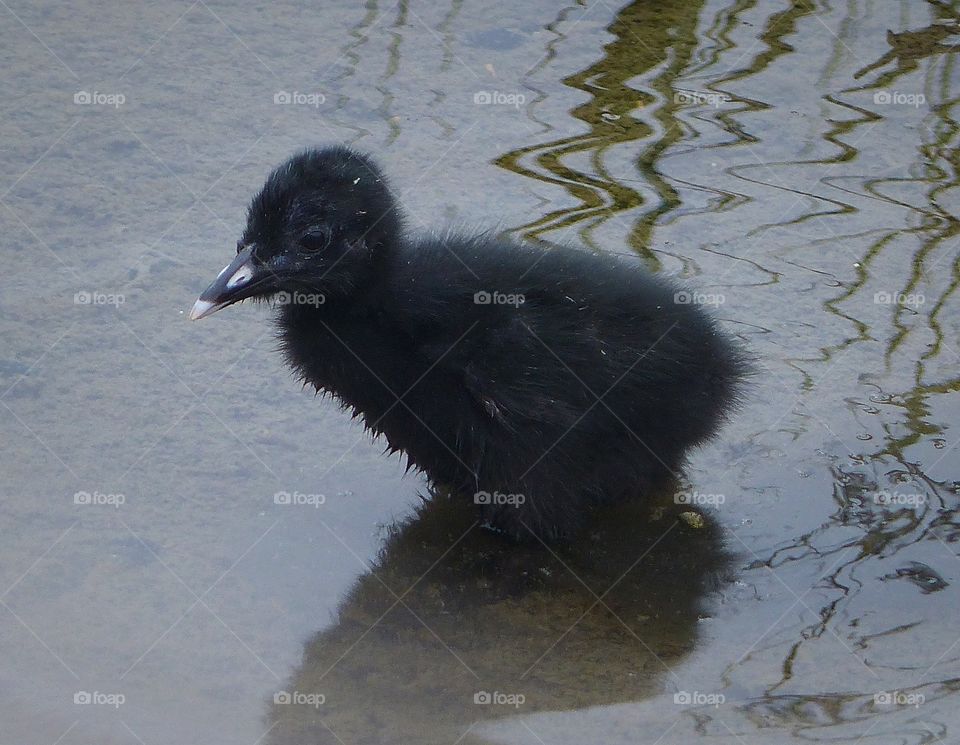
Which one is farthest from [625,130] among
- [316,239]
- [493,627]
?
[493,627]

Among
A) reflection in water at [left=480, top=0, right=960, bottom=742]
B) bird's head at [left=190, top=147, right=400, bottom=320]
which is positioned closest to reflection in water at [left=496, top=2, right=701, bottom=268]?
reflection in water at [left=480, top=0, right=960, bottom=742]

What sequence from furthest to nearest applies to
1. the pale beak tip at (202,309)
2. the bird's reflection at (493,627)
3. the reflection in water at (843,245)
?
1. the pale beak tip at (202,309)
2. the reflection in water at (843,245)
3. the bird's reflection at (493,627)

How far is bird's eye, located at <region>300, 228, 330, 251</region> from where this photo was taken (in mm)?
4414

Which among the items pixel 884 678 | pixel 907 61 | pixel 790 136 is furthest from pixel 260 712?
pixel 907 61

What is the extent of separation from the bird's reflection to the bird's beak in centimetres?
99

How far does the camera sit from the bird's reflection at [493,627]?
3828 mm

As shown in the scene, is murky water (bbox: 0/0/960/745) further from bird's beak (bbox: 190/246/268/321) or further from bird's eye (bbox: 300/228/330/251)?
bird's eye (bbox: 300/228/330/251)

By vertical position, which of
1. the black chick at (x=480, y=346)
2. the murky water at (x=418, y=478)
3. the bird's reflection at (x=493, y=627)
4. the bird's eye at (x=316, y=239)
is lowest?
the bird's reflection at (x=493, y=627)

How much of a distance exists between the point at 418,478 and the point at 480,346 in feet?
2.47

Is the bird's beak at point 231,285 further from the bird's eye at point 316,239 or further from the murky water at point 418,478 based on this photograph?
the murky water at point 418,478

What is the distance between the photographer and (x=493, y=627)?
4242mm

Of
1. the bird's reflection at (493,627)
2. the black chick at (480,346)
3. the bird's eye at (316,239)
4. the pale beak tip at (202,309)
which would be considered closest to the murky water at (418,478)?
the bird's reflection at (493,627)

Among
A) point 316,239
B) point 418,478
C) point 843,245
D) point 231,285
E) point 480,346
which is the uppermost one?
point 316,239

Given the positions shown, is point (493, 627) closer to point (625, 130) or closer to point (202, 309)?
point (202, 309)
